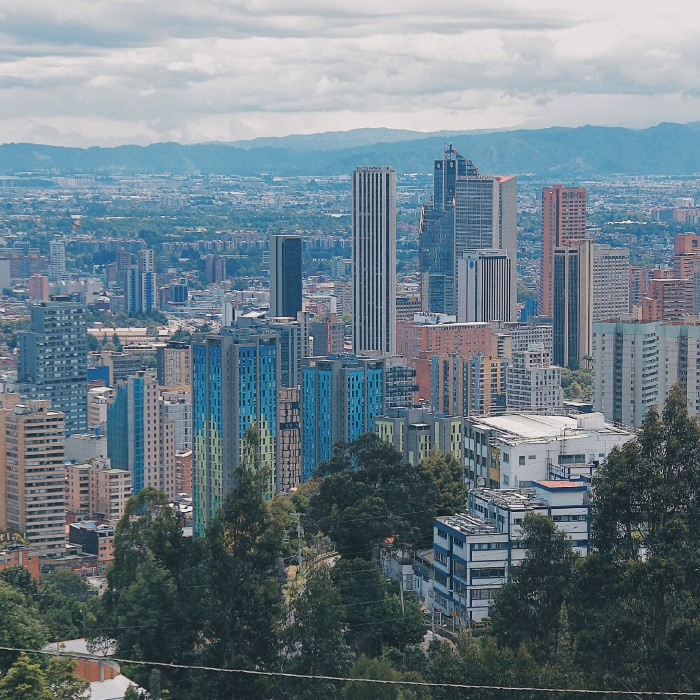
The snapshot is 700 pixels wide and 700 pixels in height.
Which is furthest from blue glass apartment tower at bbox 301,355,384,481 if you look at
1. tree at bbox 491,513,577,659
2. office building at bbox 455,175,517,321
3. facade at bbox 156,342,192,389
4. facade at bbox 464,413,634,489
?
office building at bbox 455,175,517,321

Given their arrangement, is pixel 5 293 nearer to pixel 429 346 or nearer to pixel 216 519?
pixel 429 346

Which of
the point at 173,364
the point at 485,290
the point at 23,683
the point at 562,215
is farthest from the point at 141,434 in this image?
the point at 562,215

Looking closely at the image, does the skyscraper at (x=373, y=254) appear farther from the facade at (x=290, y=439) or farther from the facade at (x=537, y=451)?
the facade at (x=537, y=451)

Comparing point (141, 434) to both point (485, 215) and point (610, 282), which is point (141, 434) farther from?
point (485, 215)

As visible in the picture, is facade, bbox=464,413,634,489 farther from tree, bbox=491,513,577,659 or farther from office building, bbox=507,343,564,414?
office building, bbox=507,343,564,414

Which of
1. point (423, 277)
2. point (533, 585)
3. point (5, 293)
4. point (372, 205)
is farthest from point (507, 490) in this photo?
point (5, 293)

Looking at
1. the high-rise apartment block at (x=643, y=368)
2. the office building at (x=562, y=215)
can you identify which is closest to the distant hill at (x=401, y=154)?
the office building at (x=562, y=215)
